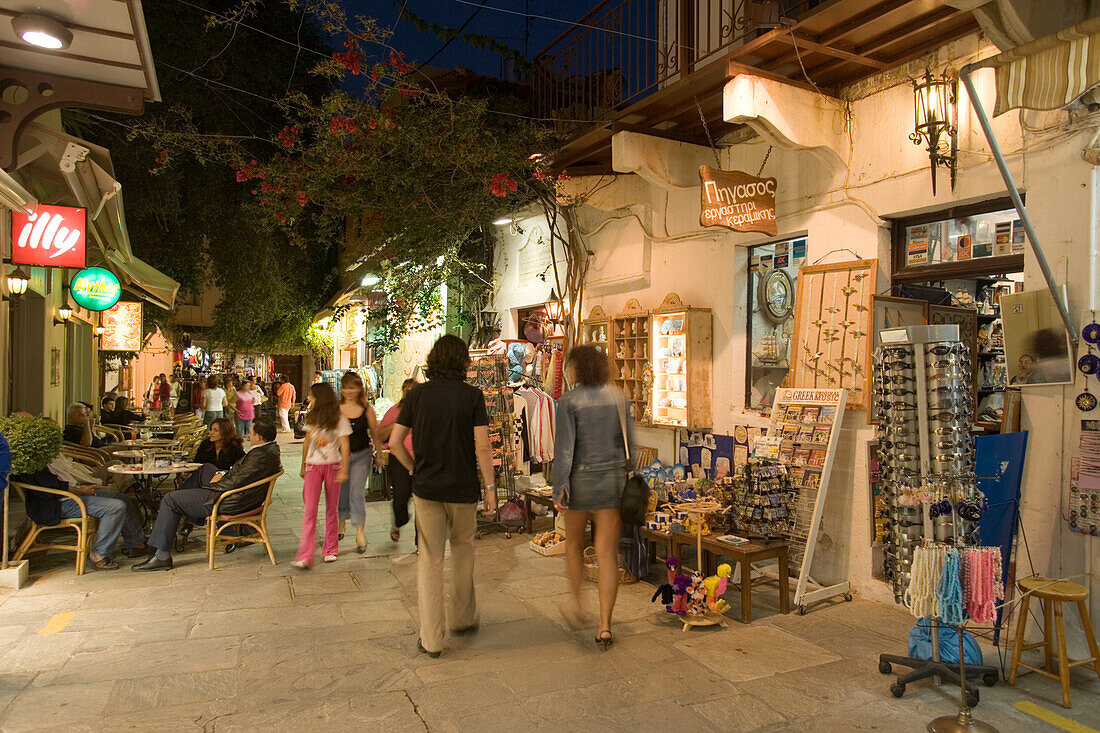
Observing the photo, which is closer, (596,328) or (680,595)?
(680,595)

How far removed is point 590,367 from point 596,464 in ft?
2.18

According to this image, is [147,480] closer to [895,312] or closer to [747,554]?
[747,554]

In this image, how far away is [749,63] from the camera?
5719 millimetres

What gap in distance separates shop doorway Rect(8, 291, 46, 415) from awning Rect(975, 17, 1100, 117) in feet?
35.5

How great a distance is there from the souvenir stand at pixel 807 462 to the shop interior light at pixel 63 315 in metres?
10.7

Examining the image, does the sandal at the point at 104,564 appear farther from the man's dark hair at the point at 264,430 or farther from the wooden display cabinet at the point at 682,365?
the wooden display cabinet at the point at 682,365

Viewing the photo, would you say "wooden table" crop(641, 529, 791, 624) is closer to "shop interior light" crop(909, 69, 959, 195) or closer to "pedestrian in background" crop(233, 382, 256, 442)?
"shop interior light" crop(909, 69, 959, 195)

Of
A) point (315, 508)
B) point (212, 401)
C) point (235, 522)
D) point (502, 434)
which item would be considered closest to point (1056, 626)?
point (502, 434)

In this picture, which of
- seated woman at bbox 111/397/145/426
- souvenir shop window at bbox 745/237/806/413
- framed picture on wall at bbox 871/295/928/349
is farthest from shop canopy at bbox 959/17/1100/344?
seated woman at bbox 111/397/145/426

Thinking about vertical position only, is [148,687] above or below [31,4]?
below

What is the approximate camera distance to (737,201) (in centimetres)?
630

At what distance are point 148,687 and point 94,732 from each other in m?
0.52

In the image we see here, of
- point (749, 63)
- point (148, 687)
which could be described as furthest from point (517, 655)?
point (749, 63)

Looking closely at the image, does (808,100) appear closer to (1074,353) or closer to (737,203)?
(737,203)
